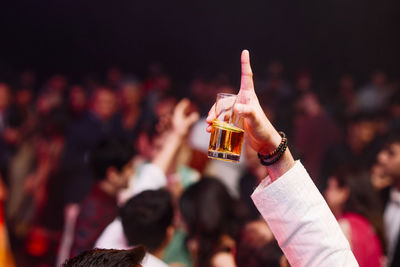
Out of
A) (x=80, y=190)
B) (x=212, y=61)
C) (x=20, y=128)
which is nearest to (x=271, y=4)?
(x=212, y=61)

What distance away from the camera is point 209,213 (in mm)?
2648

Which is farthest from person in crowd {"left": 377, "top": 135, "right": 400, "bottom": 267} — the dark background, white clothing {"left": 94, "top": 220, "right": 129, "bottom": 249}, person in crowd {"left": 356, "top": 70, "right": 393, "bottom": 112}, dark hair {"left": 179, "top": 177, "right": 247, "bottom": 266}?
the dark background

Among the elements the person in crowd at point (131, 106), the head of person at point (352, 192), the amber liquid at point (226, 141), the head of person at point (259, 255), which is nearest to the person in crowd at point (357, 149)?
the head of person at point (352, 192)

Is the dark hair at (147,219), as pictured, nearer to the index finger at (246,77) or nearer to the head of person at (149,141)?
the index finger at (246,77)

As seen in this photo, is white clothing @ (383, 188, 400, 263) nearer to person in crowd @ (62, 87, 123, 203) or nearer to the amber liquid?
the amber liquid

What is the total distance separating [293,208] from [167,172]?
2.43 meters

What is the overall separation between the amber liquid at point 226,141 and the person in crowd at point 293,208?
0.34 feet

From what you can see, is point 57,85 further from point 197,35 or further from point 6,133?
point 197,35

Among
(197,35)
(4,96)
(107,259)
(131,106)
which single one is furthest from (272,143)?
(197,35)

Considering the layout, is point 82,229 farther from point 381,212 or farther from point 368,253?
point 381,212

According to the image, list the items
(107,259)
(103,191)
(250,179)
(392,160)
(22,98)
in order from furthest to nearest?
(22,98)
(250,179)
(392,160)
(103,191)
(107,259)

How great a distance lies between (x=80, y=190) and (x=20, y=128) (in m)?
1.93

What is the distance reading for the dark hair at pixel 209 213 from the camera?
258 cm

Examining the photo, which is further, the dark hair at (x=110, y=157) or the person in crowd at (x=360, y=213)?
the dark hair at (x=110, y=157)
